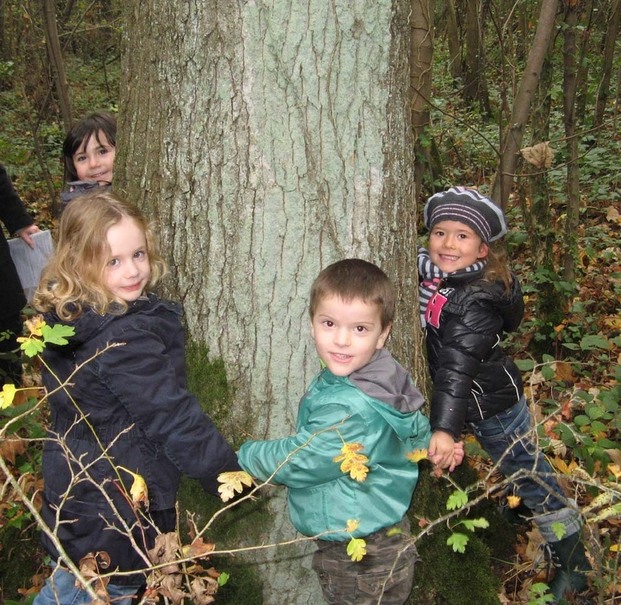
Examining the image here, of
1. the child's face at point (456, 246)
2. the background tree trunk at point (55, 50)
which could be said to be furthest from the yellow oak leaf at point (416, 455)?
the background tree trunk at point (55, 50)

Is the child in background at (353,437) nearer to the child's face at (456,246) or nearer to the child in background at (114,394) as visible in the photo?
the child in background at (114,394)

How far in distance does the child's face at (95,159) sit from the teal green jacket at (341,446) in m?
1.75

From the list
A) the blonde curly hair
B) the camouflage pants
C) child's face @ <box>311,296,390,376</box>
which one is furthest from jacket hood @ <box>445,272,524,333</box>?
the blonde curly hair

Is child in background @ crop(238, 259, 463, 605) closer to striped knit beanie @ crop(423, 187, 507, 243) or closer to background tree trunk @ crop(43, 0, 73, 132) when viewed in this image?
striped knit beanie @ crop(423, 187, 507, 243)

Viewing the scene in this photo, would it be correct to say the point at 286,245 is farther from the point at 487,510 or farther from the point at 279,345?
the point at 487,510

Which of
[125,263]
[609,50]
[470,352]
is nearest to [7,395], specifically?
[125,263]

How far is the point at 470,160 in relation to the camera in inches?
360

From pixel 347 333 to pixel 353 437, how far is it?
0.35 metres

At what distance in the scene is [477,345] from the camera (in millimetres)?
2688

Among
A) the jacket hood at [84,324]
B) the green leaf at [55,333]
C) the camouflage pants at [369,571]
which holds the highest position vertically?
the green leaf at [55,333]

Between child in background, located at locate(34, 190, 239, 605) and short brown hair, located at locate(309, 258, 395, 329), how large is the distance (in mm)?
561

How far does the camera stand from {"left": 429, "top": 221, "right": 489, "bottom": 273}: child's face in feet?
9.28

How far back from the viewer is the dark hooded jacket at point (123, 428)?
2.09 m

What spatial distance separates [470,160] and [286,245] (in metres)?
7.42
